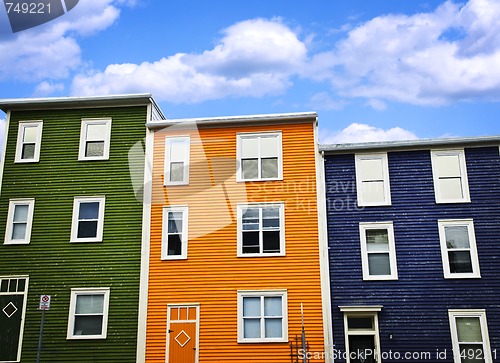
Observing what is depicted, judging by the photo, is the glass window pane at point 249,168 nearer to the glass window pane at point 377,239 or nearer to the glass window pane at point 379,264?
the glass window pane at point 377,239

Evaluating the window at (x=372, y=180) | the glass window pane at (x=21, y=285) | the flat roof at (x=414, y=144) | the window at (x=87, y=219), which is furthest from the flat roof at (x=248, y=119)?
the glass window pane at (x=21, y=285)

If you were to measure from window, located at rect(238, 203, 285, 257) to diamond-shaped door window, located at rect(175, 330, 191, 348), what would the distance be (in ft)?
11.5

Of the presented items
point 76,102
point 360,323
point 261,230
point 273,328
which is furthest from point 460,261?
point 76,102

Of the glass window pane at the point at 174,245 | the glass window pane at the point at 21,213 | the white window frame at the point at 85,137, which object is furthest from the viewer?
the white window frame at the point at 85,137

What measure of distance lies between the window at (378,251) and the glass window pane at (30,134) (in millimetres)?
13739

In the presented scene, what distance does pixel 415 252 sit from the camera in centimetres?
1916

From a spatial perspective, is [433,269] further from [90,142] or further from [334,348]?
[90,142]

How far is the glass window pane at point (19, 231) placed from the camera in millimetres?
20709

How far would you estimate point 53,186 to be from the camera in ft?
→ 69.3

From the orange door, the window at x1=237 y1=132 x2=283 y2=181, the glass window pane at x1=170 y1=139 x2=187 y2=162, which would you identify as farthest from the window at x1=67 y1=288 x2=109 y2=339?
the window at x1=237 y1=132 x2=283 y2=181

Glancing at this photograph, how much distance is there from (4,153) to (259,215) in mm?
10892

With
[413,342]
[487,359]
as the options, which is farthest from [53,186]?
[487,359]

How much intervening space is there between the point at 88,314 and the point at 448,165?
14.6 meters

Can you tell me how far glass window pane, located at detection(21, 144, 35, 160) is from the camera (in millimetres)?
21719
